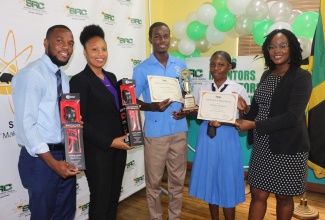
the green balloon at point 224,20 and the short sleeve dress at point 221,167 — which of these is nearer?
the short sleeve dress at point 221,167

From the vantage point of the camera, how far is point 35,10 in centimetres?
221

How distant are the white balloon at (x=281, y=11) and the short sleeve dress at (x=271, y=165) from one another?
1.25 meters

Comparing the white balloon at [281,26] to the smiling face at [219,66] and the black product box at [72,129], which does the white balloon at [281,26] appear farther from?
the black product box at [72,129]

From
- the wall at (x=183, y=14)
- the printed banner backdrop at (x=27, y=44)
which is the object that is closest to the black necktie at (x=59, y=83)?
the printed banner backdrop at (x=27, y=44)

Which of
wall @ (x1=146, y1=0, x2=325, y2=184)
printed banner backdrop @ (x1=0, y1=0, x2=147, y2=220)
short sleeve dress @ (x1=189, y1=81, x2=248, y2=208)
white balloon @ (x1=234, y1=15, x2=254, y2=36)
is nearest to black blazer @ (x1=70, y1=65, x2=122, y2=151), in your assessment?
printed banner backdrop @ (x1=0, y1=0, x2=147, y2=220)

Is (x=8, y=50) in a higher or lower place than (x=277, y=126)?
higher

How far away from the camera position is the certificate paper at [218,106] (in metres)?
2.10

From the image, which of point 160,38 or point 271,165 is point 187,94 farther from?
point 271,165

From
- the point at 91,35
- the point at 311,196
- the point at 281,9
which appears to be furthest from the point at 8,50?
the point at 311,196

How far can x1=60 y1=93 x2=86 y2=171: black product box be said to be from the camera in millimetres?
1530

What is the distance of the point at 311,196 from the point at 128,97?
291cm

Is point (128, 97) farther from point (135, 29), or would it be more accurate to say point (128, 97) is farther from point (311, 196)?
point (311, 196)

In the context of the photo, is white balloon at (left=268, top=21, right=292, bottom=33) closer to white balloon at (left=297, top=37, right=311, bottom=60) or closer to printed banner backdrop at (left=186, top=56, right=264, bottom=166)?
white balloon at (left=297, top=37, right=311, bottom=60)

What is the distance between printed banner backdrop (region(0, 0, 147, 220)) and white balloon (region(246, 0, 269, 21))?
137 cm
